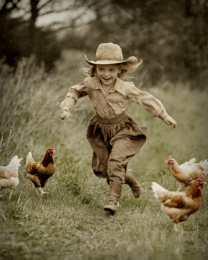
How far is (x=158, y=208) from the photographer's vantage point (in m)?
3.00

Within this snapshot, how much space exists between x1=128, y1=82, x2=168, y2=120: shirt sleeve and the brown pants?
0.60ft

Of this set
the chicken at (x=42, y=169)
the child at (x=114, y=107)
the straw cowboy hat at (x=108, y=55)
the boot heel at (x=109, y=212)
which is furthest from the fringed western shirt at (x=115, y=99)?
the boot heel at (x=109, y=212)

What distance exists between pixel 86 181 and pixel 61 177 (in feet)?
0.85

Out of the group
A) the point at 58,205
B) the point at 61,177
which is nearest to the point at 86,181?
the point at 61,177

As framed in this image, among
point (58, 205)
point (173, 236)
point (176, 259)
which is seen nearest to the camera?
point (176, 259)

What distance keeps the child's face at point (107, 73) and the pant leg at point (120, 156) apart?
0.47 meters

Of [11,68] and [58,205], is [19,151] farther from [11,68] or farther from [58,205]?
[58,205]

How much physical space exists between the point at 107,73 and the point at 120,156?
64cm

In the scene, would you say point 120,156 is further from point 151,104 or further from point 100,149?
point 151,104

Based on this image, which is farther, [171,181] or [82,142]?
[82,142]

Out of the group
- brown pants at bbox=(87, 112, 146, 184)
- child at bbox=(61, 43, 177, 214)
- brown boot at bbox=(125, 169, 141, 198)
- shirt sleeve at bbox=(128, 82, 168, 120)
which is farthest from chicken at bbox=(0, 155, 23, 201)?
shirt sleeve at bbox=(128, 82, 168, 120)

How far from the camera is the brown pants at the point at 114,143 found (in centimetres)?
273

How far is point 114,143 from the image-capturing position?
285 centimetres

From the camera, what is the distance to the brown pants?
8.96 ft
